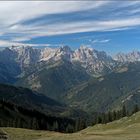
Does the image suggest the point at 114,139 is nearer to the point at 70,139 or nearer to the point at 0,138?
the point at 70,139

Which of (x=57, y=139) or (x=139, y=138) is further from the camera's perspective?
(x=57, y=139)

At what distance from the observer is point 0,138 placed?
9769 centimetres

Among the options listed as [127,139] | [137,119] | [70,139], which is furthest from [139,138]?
[137,119]

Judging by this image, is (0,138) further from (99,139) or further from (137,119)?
(137,119)

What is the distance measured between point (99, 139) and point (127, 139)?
22.6ft

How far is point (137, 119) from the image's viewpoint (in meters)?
171

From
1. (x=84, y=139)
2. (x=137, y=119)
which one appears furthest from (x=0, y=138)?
(x=137, y=119)

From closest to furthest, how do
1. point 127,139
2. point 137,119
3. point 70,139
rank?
point 127,139
point 70,139
point 137,119

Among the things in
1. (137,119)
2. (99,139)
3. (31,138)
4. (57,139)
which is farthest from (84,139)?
(137,119)

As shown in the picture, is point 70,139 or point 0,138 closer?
point 70,139

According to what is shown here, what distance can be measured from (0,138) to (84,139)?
83.9 feet

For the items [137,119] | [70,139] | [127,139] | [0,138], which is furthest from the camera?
[137,119]

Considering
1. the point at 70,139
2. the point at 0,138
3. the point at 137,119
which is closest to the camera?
the point at 70,139

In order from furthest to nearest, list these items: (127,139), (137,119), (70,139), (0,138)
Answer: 1. (137,119)
2. (0,138)
3. (70,139)
4. (127,139)
